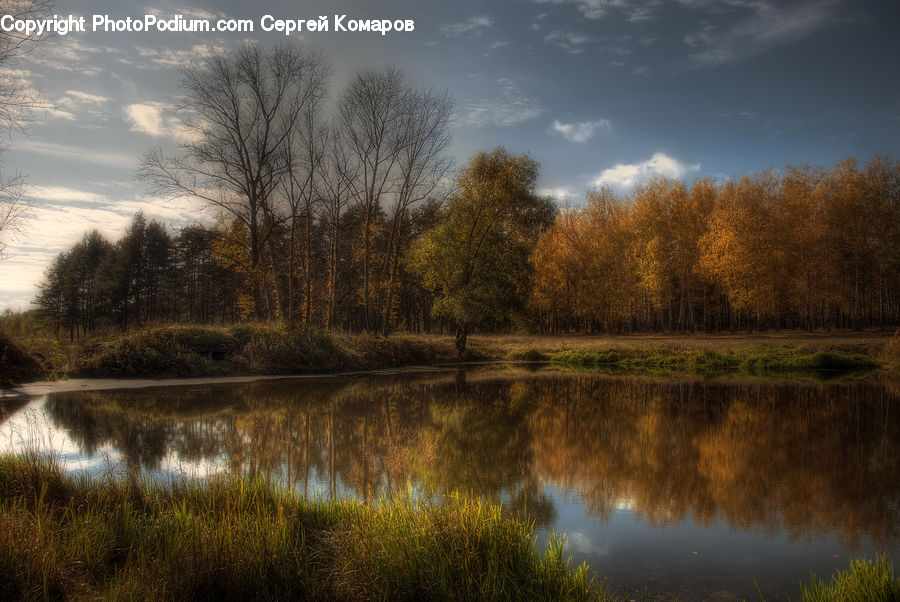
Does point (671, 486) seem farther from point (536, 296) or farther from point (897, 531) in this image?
point (536, 296)

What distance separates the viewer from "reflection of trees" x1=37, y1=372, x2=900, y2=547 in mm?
6484

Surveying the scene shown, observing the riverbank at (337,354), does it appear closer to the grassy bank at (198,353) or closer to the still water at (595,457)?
the grassy bank at (198,353)

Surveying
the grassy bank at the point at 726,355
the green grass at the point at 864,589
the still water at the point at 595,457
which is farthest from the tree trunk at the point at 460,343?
the green grass at the point at 864,589

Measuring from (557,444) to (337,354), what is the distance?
45.6 feet

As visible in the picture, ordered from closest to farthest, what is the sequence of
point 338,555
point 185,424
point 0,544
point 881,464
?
point 0,544 → point 338,555 → point 881,464 → point 185,424

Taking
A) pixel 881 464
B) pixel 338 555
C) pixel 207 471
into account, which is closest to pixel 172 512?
pixel 338 555

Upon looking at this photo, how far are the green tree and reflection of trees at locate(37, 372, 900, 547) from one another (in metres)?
11.8

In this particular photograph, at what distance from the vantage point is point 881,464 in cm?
840

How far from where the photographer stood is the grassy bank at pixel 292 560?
3.53m

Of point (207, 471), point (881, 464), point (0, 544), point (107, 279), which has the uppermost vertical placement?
point (107, 279)

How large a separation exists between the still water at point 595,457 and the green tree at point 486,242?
12177 millimetres

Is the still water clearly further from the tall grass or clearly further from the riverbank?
the riverbank

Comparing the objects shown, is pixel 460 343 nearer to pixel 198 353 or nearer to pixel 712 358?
pixel 712 358

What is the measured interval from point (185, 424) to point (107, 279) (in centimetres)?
4662
